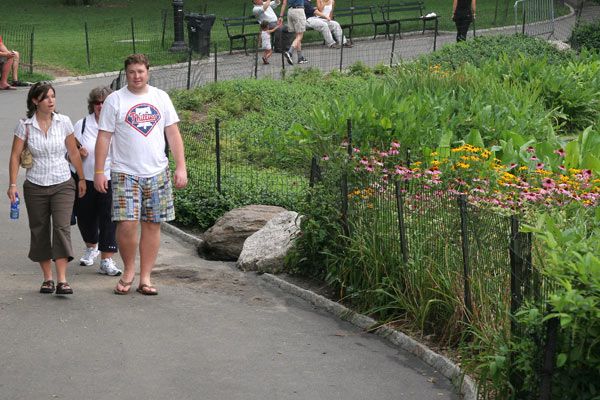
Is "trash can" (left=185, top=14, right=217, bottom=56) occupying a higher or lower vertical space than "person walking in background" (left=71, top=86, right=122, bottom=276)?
A: higher

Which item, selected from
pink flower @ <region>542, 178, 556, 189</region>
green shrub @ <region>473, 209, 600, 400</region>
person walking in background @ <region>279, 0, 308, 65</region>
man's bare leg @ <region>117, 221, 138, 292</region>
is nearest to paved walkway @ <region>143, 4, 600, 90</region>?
person walking in background @ <region>279, 0, 308, 65</region>

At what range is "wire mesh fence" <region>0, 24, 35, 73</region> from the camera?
74.6ft

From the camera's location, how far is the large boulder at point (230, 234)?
30.5 feet

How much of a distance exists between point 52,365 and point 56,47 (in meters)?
22.3

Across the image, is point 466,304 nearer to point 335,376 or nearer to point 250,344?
point 335,376

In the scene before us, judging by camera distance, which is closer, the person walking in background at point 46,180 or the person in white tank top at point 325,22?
the person walking in background at point 46,180

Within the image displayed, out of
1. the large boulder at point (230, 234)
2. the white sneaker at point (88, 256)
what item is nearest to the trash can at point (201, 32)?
the large boulder at point (230, 234)

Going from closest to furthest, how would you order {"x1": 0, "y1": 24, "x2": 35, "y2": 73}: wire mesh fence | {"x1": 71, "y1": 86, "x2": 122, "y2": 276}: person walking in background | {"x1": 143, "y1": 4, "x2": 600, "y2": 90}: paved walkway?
{"x1": 71, "y1": 86, "x2": 122, "y2": 276}: person walking in background, {"x1": 143, "y1": 4, "x2": 600, "y2": 90}: paved walkway, {"x1": 0, "y1": 24, "x2": 35, "y2": 73}: wire mesh fence

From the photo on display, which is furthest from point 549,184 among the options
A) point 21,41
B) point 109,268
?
point 21,41

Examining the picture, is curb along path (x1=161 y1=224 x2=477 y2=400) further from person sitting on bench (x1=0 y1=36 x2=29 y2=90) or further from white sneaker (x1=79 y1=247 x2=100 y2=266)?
person sitting on bench (x1=0 y1=36 x2=29 y2=90)

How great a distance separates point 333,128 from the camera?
10812 mm

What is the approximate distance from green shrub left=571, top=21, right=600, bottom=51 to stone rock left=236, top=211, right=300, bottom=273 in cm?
1633

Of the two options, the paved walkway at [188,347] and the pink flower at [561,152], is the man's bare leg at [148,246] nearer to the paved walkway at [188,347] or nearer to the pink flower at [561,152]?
the paved walkway at [188,347]

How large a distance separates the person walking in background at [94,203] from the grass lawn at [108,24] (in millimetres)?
15144
